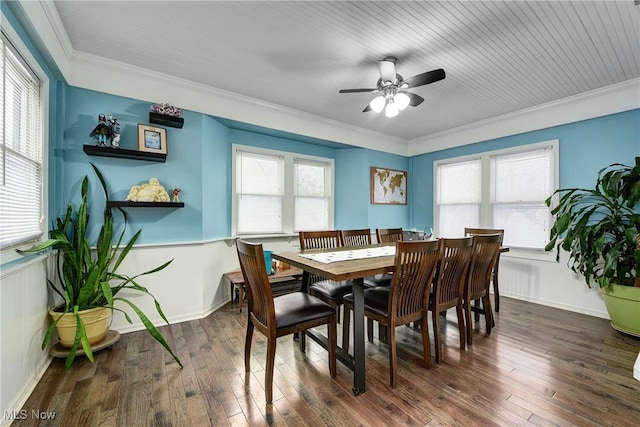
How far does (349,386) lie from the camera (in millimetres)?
1912

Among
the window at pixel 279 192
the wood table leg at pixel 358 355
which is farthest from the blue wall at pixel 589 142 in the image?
the wood table leg at pixel 358 355

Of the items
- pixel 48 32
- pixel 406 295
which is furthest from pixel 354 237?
pixel 48 32

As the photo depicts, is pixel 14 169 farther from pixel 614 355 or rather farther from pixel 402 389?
pixel 614 355

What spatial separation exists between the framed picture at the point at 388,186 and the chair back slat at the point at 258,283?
131 inches

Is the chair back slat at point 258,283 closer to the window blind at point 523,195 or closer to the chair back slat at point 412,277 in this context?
the chair back slat at point 412,277

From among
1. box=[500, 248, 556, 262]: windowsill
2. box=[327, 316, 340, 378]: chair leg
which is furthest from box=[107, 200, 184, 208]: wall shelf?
box=[500, 248, 556, 262]: windowsill

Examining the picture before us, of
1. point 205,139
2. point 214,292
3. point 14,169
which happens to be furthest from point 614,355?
point 14,169

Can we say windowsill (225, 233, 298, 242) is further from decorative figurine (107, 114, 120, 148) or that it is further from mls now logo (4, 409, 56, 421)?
mls now logo (4, 409, 56, 421)

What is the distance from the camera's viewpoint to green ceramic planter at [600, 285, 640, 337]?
8.54 ft

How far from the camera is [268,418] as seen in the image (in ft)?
5.28

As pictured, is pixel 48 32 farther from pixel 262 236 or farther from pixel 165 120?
pixel 262 236

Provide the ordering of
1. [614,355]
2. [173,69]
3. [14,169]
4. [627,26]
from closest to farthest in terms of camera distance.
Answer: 1. [14,169]
2. [627,26]
3. [614,355]
4. [173,69]

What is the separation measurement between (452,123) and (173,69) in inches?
158

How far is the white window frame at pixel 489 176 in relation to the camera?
361 centimetres
